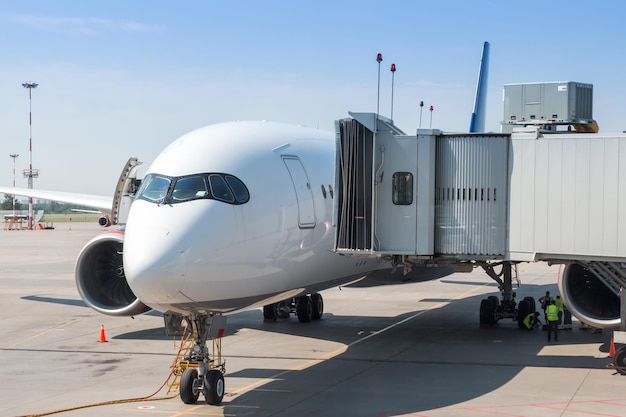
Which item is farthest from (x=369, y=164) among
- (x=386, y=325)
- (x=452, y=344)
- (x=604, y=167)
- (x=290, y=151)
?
(x=386, y=325)

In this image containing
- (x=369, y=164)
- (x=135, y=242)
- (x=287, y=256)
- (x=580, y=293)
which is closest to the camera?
(x=135, y=242)

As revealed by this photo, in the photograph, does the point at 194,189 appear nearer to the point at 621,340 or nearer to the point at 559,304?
the point at 621,340

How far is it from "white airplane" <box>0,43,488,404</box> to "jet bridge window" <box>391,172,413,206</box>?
5.53 ft

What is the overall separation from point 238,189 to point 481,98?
1926 centimetres

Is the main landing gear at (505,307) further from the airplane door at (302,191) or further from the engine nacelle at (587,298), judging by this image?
the airplane door at (302,191)

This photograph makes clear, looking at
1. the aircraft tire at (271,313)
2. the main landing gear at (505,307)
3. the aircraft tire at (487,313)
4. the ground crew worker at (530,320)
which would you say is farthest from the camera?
the aircraft tire at (271,313)

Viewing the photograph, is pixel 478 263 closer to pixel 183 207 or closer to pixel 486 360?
pixel 486 360

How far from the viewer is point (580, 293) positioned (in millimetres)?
19953

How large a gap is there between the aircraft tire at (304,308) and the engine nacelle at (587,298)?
7461 mm

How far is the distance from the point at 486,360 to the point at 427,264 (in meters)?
2.50

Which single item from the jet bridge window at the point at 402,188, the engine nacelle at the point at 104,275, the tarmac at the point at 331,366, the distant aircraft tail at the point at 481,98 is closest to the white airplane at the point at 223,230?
the tarmac at the point at 331,366

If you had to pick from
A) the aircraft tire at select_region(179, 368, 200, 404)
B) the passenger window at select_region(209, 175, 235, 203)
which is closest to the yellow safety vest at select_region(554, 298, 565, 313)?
the passenger window at select_region(209, 175, 235, 203)

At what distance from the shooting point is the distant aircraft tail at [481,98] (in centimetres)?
3092

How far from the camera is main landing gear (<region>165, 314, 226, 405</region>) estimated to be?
1419 cm
